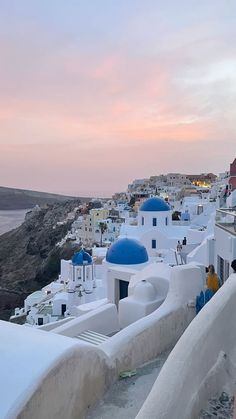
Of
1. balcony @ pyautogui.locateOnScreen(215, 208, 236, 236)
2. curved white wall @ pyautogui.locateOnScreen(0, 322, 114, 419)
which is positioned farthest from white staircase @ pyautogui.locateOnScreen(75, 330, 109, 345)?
balcony @ pyautogui.locateOnScreen(215, 208, 236, 236)

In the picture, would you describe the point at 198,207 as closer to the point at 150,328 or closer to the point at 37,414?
the point at 150,328

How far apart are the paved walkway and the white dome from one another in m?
2.51

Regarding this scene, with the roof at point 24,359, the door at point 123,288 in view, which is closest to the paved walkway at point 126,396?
the roof at point 24,359

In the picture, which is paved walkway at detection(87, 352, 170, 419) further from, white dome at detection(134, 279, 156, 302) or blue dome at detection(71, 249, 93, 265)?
blue dome at detection(71, 249, 93, 265)

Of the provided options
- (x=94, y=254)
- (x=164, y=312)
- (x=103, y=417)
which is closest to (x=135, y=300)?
(x=164, y=312)

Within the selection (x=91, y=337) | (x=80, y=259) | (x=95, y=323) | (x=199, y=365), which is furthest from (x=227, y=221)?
(x=80, y=259)

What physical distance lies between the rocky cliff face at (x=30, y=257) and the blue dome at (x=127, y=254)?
2546 cm

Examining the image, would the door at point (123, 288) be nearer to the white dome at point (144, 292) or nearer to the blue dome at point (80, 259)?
the white dome at point (144, 292)

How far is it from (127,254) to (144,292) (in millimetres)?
6133

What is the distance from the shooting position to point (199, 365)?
4547 millimetres

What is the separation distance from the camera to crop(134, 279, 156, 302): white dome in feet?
30.1

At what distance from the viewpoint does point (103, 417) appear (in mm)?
5238

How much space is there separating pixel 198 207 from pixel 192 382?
3910 cm

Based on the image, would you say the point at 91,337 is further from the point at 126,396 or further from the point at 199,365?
the point at 199,365
